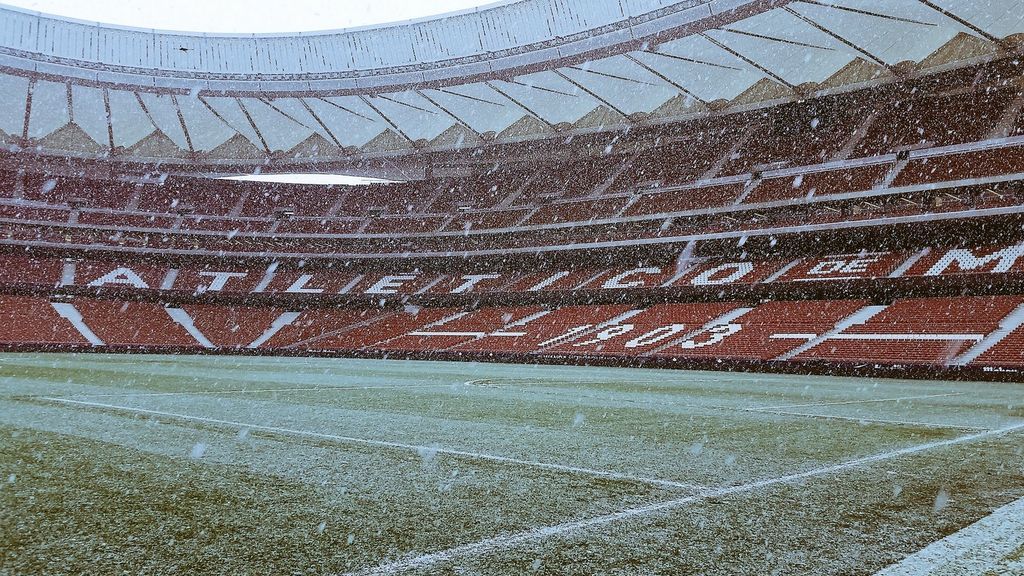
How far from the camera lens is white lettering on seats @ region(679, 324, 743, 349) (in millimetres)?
22344

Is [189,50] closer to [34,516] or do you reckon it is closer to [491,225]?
[491,225]

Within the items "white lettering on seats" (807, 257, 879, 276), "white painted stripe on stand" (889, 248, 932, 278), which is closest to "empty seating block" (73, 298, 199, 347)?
"white lettering on seats" (807, 257, 879, 276)

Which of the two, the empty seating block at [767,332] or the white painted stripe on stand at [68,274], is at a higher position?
the white painted stripe on stand at [68,274]

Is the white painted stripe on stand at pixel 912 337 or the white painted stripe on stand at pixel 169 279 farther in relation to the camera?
the white painted stripe on stand at pixel 169 279

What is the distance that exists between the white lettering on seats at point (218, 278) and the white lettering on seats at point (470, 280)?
11382 mm

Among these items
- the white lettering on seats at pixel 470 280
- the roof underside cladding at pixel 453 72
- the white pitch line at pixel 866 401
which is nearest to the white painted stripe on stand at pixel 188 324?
the roof underside cladding at pixel 453 72

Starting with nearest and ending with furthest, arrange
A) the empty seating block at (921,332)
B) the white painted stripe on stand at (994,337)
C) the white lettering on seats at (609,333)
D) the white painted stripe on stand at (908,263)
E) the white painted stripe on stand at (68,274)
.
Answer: the white painted stripe on stand at (994,337)
the empty seating block at (921,332)
the white painted stripe on stand at (908,263)
the white lettering on seats at (609,333)
the white painted stripe on stand at (68,274)

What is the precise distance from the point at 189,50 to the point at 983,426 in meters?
31.2

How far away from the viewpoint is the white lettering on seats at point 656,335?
23.5 metres

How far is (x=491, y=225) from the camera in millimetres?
33250

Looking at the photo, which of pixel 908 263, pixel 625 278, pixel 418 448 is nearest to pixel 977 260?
pixel 908 263

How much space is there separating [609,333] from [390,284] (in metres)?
13.4

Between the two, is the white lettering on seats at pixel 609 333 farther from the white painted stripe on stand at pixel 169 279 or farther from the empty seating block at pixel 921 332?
the white painted stripe on stand at pixel 169 279

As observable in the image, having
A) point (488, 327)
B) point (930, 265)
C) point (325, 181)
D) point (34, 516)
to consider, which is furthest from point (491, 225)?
point (34, 516)
